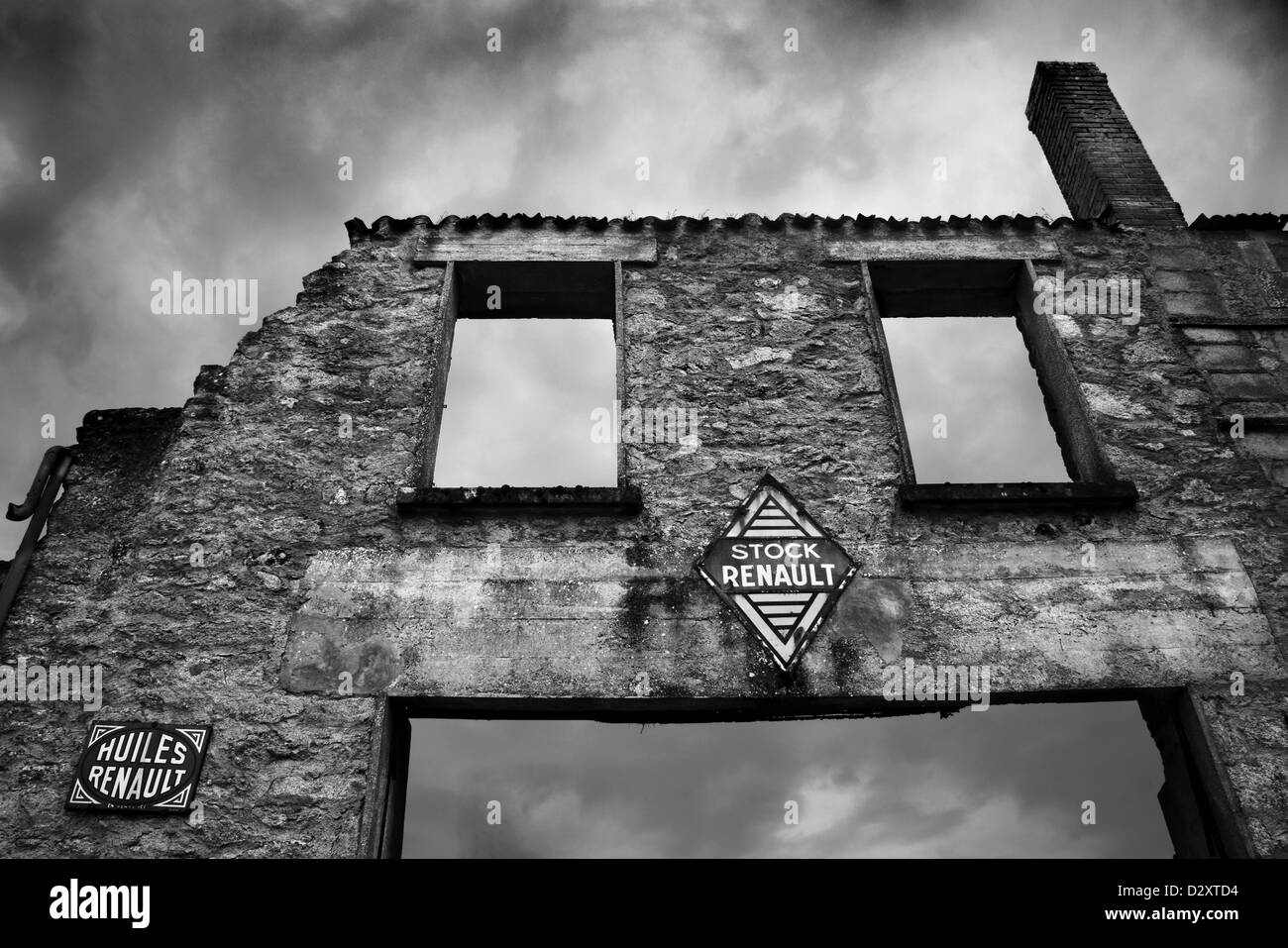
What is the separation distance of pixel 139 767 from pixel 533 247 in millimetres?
4225

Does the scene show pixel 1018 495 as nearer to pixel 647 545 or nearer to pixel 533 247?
pixel 647 545

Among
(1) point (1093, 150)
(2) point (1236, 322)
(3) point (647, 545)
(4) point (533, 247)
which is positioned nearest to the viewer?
(3) point (647, 545)

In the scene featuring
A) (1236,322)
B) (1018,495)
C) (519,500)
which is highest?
→ (1236,322)

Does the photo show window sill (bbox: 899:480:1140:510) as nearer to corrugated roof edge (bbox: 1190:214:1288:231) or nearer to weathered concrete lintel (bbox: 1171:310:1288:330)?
weathered concrete lintel (bbox: 1171:310:1288:330)

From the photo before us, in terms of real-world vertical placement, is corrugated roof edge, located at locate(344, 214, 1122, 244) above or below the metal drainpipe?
above

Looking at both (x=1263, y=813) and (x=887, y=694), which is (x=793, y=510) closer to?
(x=887, y=694)

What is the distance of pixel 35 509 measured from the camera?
5258 millimetres

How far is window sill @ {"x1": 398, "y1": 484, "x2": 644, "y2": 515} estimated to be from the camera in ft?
17.3

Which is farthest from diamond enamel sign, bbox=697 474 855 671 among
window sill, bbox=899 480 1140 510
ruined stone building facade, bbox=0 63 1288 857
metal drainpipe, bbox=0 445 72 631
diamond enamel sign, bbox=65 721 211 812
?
metal drainpipe, bbox=0 445 72 631

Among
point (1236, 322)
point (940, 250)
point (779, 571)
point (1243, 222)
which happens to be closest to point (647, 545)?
point (779, 571)

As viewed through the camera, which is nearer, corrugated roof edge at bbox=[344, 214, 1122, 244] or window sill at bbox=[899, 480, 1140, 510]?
window sill at bbox=[899, 480, 1140, 510]

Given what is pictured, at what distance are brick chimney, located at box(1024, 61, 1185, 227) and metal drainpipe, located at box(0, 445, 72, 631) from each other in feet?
24.8

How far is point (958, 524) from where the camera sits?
5312 millimetres
